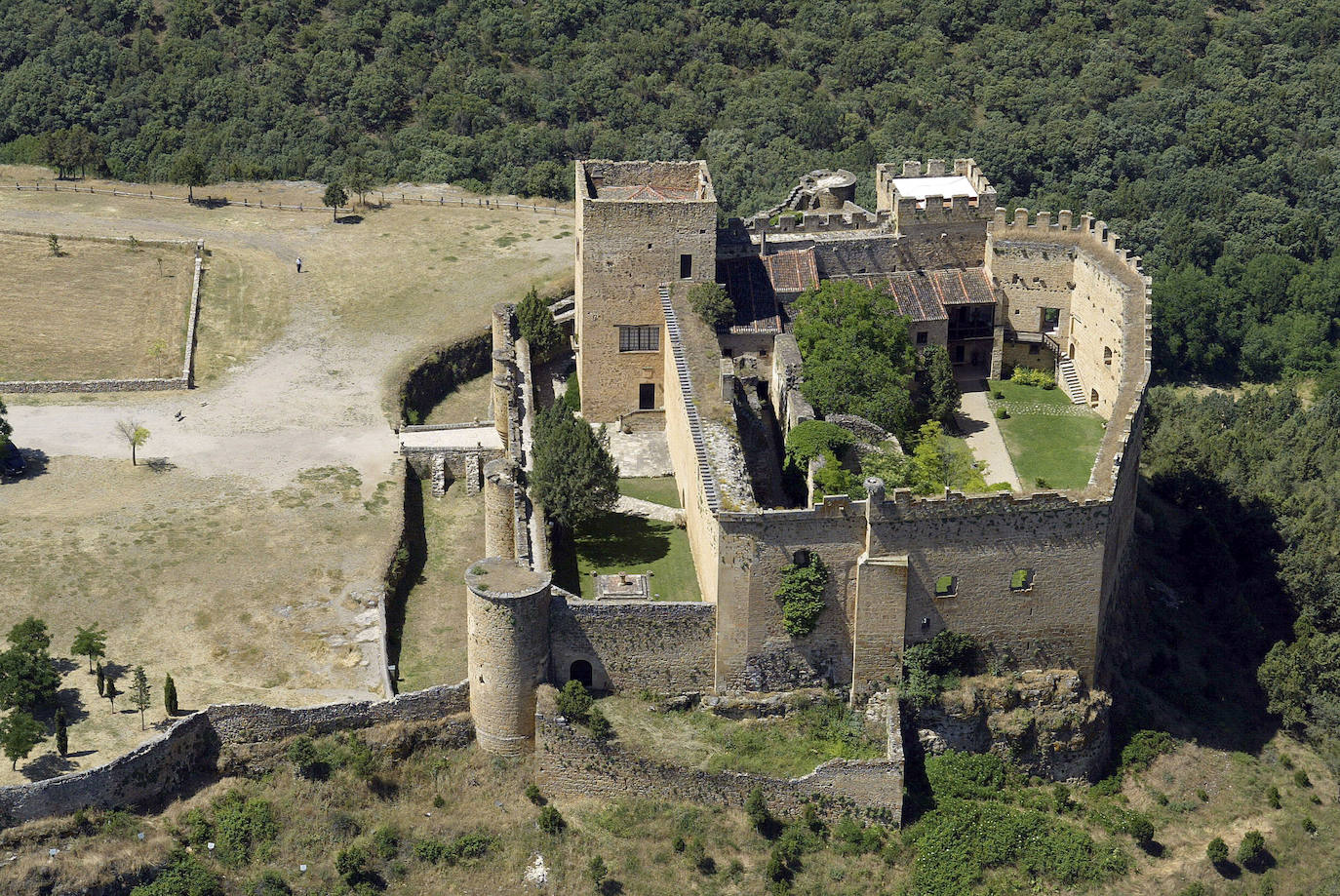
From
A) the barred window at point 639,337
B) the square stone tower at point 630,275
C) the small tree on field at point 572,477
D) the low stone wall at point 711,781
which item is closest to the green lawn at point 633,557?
the small tree on field at point 572,477

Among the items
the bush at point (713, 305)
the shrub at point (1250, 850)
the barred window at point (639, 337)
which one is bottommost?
the shrub at point (1250, 850)

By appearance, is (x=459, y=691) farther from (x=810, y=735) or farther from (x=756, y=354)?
(x=756, y=354)

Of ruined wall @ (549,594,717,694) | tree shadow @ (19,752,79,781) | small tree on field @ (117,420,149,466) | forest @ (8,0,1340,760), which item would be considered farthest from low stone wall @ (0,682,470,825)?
forest @ (8,0,1340,760)

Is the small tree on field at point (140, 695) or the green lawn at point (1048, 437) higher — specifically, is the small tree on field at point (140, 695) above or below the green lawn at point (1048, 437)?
below

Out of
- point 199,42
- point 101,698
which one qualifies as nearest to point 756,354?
point 101,698

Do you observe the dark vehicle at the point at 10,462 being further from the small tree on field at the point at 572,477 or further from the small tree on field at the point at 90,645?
the small tree on field at the point at 572,477
